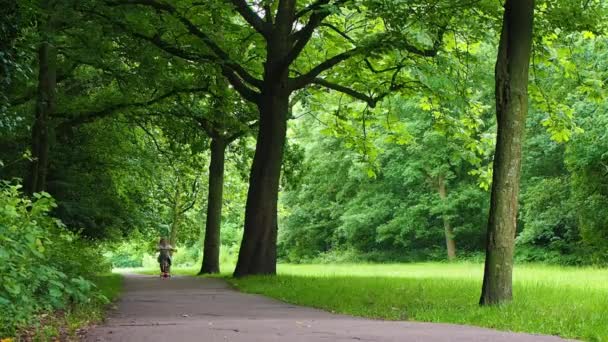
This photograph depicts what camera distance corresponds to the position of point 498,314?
9484mm

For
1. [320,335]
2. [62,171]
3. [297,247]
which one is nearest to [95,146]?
[62,171]

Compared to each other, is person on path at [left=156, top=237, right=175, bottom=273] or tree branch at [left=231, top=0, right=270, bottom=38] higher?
tree branch at [left=231, top=0, right=270, bottom=38]

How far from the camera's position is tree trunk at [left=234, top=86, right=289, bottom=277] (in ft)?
59.2

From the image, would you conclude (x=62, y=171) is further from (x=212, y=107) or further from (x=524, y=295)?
(x=524, y=295)

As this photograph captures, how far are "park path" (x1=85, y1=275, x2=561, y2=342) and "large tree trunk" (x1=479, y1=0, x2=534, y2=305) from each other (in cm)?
212

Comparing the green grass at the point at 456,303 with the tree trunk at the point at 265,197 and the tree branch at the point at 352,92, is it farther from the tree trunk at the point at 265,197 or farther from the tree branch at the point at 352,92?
the tree branch at the point at 352,92

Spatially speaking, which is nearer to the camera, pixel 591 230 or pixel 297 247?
pixel 591 230

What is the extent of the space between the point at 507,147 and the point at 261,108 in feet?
29.9

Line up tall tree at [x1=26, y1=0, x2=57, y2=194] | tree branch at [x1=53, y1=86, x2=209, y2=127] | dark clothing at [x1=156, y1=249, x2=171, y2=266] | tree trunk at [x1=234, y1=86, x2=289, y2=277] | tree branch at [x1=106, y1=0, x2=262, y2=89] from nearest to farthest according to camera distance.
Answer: tree branch at [x1=106, y1=0, x2=262, y2=89]
tall tree at [x1=26, y1=0, x2=57, y2=194]
tree trunk at [x1=234, y1=86, x2=289, y2=277]
tree branch at [x1=53, y1=86, x2=209, y2=127]
dark clothing at [x1=156, y1=249, x2=171, y2=266]

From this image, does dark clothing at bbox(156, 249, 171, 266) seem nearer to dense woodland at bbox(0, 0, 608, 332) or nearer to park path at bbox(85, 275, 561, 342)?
dense woodland at bbox(0, 0, 608, 332)

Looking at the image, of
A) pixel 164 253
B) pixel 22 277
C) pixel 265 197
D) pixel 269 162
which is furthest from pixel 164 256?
pixel 22 277

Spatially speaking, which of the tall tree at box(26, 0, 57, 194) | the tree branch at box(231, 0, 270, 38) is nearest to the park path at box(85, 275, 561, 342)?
the tall tree at box(26, 0, 57, 194)

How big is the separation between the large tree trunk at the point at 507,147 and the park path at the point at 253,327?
6.95 feet

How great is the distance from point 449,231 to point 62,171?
26834 millimetres
